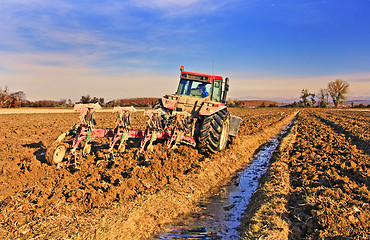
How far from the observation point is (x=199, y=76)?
30.6 ft

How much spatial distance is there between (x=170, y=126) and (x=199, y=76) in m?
2.53

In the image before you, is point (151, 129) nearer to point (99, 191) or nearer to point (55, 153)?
point (55, 153)

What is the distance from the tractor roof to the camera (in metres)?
9.23

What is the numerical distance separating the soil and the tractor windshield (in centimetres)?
215

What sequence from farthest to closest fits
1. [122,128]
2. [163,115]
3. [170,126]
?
[163,115], [170,126], [122,128]

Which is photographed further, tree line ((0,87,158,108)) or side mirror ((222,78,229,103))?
tree line ((0,87,158,108))

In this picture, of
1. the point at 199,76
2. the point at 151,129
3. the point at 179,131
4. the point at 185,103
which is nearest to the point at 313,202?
the point at 179,131

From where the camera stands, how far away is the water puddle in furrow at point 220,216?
412 centimetres

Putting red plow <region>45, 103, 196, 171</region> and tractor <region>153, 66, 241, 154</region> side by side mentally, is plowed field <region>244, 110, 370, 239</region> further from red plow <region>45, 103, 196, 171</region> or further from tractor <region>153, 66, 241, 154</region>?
red plow <region>45, 103, 196, 171</region>

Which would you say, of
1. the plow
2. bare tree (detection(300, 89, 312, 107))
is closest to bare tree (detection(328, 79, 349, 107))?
bare tree (detection(300, 89, 312, 107))

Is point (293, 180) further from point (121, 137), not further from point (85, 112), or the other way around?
point (85, 112)

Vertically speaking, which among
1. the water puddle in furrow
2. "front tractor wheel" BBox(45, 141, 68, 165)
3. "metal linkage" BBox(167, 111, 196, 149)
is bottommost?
the water puddle in furrow

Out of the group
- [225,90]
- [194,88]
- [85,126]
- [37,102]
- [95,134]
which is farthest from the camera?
[37,102]

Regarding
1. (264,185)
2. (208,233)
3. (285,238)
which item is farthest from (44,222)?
(264,185)
